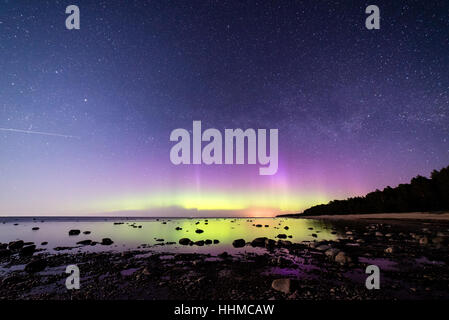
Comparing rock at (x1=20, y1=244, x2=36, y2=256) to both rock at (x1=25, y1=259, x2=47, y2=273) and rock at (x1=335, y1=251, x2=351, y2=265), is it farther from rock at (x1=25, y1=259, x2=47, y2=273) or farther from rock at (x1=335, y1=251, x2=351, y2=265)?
rock at (x1=335, y1=251, x2=351, y2=265)

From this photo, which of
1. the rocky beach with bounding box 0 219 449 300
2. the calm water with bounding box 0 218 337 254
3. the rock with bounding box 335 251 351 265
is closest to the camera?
the rocky beach with bounding box 0 219 449 300

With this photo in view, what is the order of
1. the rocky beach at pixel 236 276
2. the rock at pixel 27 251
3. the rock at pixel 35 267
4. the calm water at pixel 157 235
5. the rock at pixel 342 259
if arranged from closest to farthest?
1. the rocky beach at pixel 236 276
2. the rock at pixel 35 267
3. the rock at pixel 342 259
4. the rock at pixel 27 251
5. the calm water at pixel 157 235

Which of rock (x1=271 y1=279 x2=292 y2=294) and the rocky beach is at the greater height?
rock (x1=271 y1=279 x2=292 y2=294)

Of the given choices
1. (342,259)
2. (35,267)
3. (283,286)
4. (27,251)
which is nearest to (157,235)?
Result: (27,251)

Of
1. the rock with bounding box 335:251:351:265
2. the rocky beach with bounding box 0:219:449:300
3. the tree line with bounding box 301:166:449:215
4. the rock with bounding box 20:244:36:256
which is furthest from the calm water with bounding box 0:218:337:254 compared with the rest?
the tree line with bounding box 301:166:449:215

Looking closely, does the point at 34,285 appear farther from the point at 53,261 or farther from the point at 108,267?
the point at 53,261

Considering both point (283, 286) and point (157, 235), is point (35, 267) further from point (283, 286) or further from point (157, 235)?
point (157, 235)

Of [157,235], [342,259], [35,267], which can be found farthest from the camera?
[157,235]

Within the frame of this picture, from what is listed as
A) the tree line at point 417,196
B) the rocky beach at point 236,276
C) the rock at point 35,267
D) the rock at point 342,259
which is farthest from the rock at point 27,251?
the tree line at point 417,196

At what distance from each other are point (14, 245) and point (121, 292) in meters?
22.9

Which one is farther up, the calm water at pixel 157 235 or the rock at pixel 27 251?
the rock at pixel 27 251

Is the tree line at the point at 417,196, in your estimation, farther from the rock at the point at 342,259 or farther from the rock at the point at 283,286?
the rock at the point at 283,286

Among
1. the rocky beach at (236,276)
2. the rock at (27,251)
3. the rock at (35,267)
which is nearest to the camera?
the rocky beach at (236,276)
